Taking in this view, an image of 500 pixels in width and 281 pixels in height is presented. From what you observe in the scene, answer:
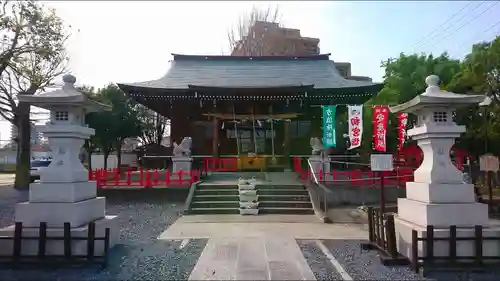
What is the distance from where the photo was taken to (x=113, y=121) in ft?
96.6

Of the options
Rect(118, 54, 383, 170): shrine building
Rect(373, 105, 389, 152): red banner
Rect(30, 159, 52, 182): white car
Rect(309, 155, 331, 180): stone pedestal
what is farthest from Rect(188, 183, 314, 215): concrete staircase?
Rect(30, 159, 52, 182): white car

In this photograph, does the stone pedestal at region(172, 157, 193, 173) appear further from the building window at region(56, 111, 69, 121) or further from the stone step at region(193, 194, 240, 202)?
the building window at region(56, 111, 69, 121)

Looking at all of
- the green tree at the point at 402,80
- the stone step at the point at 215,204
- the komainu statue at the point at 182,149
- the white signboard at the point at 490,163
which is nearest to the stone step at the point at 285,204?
the stone step at the point at 215,204

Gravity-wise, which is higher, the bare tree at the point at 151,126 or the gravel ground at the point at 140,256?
the bare tree at the point at 151,126

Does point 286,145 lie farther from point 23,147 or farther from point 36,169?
point 36,169

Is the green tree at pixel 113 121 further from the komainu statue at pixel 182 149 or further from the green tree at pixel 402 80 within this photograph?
the green tree at pixel 402 80

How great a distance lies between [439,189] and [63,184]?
20.7 ft

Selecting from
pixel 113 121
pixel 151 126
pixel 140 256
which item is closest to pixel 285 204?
pixel 140 256

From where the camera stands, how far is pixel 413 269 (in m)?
5.73

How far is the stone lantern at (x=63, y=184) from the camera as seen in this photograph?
621 cm

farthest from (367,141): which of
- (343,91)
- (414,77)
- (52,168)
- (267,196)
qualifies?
(52,168)

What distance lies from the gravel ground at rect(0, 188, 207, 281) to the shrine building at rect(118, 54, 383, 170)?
6520 mm

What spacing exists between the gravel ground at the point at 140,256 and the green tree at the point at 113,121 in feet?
→ 56.6

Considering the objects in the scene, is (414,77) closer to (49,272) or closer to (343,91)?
(343,91)
